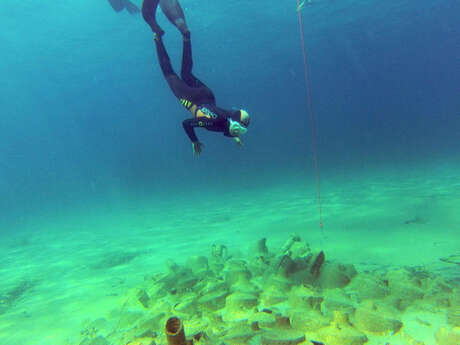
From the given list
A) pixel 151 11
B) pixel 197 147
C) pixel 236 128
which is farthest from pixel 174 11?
pixel 236 128

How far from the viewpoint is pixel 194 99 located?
4.90 meters

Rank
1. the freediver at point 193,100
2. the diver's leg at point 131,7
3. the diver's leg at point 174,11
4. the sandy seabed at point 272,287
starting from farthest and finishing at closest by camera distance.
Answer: the diver's leg at point 131,7 → the diver's leg at point 174,11 → the freediver at point 193,100 → the sandy seabed at point 272,287

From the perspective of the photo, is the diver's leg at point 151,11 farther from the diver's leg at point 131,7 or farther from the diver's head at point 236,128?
the diver's leg at point 131,7

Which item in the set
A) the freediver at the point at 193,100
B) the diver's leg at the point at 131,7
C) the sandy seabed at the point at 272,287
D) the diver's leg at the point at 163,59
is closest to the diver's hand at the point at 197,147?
the freediver at the point at 193,100

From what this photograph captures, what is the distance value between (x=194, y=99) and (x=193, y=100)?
1.1 inches

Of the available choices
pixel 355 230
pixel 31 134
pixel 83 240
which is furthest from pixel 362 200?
pixel 31 134

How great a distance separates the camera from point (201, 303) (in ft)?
11.3

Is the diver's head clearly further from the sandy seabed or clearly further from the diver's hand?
the sandy seabed

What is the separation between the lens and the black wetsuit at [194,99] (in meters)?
4.27

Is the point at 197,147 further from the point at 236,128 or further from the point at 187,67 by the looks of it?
the point at 187,67

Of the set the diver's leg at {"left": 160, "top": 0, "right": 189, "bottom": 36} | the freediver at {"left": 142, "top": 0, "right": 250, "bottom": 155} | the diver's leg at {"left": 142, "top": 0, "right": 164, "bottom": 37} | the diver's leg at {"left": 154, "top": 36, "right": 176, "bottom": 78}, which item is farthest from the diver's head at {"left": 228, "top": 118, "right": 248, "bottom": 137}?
the diver's leg at {"left": 142, "top": 0, "right": 164, "bottom": 37}

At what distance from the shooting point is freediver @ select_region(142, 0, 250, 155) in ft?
13.8

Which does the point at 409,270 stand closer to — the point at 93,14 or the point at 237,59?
the point at 93,14

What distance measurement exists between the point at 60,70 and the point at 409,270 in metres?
45.8
